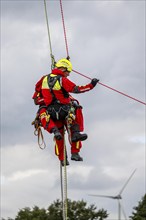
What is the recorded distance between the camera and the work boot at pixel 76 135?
60.6 feet

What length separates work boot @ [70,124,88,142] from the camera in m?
18.5

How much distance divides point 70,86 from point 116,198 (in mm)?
17882

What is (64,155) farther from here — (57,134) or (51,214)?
(51,214)

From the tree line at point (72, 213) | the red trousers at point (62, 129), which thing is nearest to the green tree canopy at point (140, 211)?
the tree line at point (72, 213)

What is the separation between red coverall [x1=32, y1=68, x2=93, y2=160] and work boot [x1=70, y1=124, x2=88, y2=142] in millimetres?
150

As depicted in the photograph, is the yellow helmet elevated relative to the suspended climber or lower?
elevated

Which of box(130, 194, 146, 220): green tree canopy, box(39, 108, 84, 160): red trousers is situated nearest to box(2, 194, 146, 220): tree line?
box(130, 194, 146, 220): green tree canopy

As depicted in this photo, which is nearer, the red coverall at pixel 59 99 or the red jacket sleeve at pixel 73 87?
the red jacket sleeve at pixel 73 87

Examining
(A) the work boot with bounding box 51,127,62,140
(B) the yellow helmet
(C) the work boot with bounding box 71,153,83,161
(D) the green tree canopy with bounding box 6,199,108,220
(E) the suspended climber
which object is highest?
(D) the green tree canopy with bounding box 6,199,108,220

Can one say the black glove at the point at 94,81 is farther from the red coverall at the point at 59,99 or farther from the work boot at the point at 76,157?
the work boot at the point at 76,157

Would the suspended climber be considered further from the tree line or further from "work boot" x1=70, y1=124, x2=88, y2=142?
the tree line

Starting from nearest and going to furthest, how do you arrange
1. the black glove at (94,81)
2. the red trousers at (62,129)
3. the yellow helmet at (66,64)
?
the black glove at (94,81) < the yellow helmet at (66,64) < the red trousers at (62,129)

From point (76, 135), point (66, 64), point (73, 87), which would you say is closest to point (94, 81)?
point (73, 87)

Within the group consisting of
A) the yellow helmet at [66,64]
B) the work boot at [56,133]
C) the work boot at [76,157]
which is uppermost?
the yellow helmet at [66,64]
